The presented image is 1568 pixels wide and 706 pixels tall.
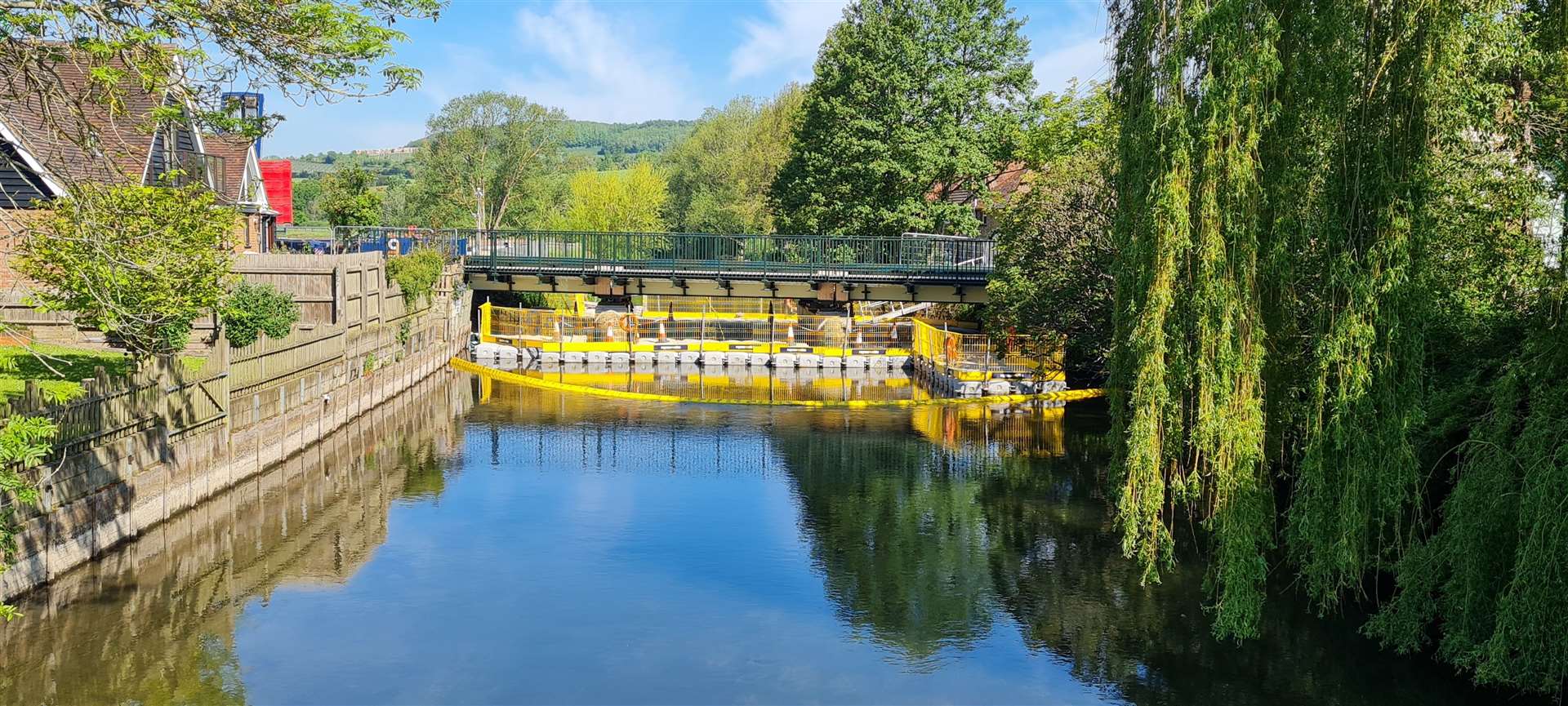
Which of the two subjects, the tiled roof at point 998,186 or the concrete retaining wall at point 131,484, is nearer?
the concrete retaining wall at point 131,484

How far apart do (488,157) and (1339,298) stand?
284 feet

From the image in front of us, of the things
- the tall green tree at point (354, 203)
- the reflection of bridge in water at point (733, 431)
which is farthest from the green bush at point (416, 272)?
the tall green tree at point (354, 203)

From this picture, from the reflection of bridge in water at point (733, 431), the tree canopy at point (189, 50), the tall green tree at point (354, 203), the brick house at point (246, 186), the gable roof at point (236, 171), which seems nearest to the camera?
the tree canopy at point (189, 50)

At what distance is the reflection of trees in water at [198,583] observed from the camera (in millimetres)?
14125

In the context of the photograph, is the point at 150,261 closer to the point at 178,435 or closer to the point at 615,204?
the point at 178,435

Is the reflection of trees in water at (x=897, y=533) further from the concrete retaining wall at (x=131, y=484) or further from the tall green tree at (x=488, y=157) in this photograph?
the tall green tree at (x=488, y=157)

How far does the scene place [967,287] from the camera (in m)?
46.9

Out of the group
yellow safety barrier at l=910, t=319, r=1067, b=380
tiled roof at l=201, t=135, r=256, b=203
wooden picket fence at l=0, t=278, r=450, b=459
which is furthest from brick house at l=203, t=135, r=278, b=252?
Answer: yellow safety barrier at l=910, t=319, r=1067, b=380

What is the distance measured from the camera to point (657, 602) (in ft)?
57.9

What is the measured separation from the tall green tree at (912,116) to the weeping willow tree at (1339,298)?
4229 cm

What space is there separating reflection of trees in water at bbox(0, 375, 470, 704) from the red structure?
3676cm

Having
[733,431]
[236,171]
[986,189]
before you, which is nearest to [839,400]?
[733,431]

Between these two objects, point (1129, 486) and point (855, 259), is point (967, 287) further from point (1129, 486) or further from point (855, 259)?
point (1129, 486)

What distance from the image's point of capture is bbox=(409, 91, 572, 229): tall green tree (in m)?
93.4
